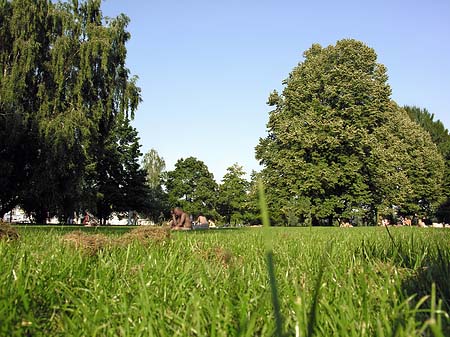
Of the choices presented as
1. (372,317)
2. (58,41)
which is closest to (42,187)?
(58,41)

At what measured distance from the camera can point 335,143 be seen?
34438mm

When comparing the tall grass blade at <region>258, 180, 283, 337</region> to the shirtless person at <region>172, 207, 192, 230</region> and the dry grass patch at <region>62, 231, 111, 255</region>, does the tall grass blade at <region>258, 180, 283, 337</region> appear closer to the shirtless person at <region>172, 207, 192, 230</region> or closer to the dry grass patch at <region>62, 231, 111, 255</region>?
the dry grass patch at <region>62, 231, 111, 255</region>

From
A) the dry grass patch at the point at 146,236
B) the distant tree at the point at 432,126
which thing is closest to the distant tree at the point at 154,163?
the distant tree at the point at 432,126

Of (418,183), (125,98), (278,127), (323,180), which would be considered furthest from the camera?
(418,183)

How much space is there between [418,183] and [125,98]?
3204cm

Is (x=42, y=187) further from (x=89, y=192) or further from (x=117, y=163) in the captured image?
(x=117, y=163)

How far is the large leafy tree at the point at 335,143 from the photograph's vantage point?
35.1m

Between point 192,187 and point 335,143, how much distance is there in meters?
48.7

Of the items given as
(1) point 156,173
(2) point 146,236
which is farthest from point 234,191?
(2) point 146,236

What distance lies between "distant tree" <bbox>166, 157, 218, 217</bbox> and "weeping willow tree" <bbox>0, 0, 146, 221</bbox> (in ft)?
156

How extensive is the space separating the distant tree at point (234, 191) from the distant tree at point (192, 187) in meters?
2.50

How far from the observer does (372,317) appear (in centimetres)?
171

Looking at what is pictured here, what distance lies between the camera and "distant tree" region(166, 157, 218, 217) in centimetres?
7862

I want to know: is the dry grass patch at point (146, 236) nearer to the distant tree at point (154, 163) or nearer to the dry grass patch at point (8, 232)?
the dry grass patch at point (8, 232)
